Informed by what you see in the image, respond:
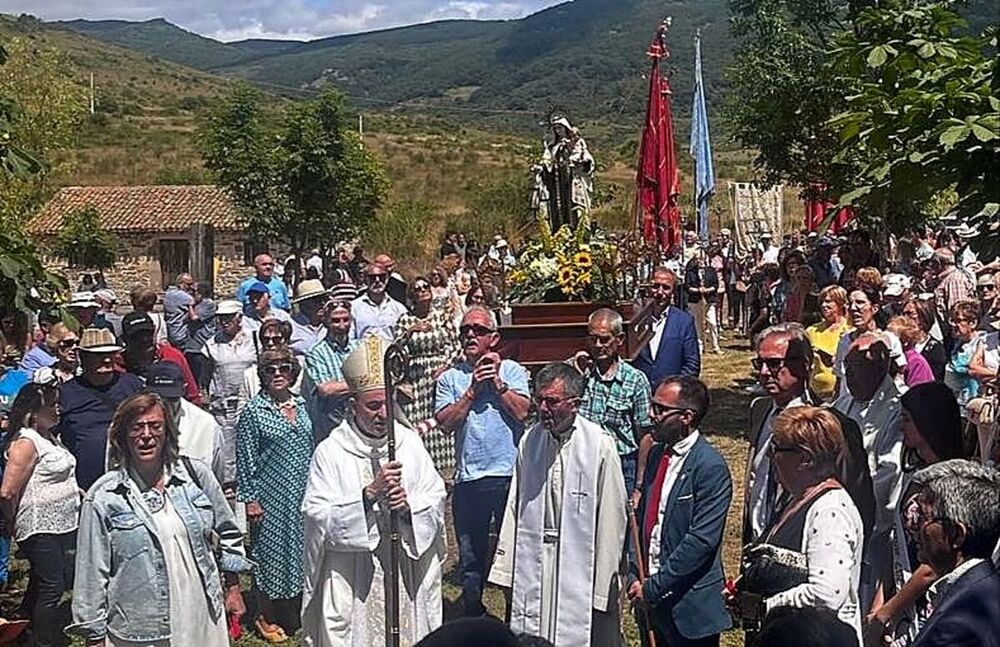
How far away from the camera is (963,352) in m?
8.27

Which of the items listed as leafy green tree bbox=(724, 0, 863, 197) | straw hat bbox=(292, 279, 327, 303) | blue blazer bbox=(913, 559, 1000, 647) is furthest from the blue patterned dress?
leafy green tree bbox=(724, 0, 863, 197)

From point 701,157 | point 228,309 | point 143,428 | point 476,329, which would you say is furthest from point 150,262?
point 143,428

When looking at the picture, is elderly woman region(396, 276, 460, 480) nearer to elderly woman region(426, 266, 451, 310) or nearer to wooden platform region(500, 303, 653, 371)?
wooden platform region(500, 303, 653, 371)

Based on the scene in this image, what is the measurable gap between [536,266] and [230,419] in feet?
8.07

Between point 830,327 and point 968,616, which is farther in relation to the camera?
point 830,327

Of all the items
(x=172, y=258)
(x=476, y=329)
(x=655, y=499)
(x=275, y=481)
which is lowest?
(x=172, y=258)

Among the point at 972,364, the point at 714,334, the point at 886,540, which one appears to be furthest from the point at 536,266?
the point at 714,334

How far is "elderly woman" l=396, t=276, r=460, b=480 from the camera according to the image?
7.53 metres

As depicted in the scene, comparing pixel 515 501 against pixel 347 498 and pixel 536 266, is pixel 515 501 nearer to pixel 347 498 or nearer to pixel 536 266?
pixel 347 498

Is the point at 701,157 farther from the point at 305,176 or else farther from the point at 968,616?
the point at 305,176

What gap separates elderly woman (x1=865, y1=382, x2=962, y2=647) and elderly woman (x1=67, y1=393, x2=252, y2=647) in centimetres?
259

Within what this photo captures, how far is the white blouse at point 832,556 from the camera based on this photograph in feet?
12.9

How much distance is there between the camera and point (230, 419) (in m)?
8.61

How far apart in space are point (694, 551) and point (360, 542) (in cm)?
141
